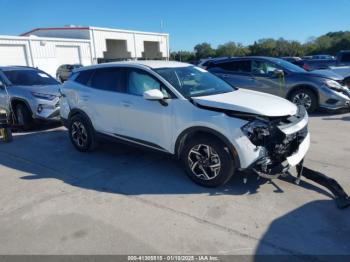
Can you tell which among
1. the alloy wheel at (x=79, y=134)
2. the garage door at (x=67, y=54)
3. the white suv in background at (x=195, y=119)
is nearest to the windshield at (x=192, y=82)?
the white suv in background at (x=195, y=119)

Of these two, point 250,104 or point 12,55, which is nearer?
point 250,104

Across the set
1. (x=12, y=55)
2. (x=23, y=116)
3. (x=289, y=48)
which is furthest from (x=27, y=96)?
(x=289, y=48)

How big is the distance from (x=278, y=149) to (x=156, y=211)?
5.51 feet

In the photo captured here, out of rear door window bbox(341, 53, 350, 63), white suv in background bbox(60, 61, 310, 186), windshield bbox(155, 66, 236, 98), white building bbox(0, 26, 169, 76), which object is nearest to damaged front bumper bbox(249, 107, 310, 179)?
white suv in background bbox(60, 61, 310, 186)

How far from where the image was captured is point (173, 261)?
2.78m

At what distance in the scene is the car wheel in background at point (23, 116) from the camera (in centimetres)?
789

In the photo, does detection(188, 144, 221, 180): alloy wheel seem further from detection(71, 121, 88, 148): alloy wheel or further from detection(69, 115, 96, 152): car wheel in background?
detection(71, 121, 88, 148): alloy wheel

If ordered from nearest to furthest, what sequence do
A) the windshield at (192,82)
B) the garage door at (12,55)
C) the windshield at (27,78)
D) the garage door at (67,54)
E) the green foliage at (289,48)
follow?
1. the windshield at (192,82)
2. the windshield at (27,78)
3. the garage door at (12,55)
4. the garage door at (67,54)
5. the green foliage at (289,48)

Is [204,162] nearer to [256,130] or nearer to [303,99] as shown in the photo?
[256,130]

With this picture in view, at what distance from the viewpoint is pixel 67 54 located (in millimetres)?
31438

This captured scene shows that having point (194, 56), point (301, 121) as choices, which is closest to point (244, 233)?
point (301, 121)

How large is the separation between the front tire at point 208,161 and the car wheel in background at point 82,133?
2.19m

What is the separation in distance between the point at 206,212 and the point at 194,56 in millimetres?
75767

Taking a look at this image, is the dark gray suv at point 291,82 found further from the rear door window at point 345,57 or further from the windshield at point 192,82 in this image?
the rear door window at point 345,57
